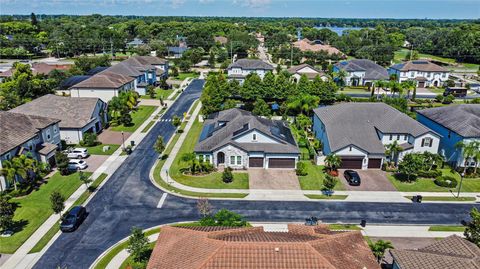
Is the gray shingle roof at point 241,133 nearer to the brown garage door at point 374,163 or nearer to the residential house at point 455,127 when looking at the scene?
the brown garage door at point 374,163

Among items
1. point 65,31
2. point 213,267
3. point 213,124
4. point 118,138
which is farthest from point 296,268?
point 65,31

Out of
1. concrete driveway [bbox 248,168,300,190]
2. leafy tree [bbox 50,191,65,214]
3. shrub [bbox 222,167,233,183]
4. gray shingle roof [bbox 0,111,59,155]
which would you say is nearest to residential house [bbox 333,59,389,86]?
concrete driveway [bbox 248,168,300,190]

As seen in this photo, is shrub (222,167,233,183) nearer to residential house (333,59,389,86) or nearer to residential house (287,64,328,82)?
residential house (287,64,328,82)

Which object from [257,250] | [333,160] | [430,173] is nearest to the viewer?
[257,250]

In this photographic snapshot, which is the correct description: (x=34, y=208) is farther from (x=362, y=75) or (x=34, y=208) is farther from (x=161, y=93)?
(x=362, y=75)

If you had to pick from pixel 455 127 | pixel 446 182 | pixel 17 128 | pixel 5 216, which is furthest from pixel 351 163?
pixel 17 128

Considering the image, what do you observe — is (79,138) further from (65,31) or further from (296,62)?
(65,31)

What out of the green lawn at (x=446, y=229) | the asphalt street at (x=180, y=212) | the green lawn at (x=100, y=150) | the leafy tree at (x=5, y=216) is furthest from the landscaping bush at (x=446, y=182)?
the leafy tree at (x=5, y=216)
